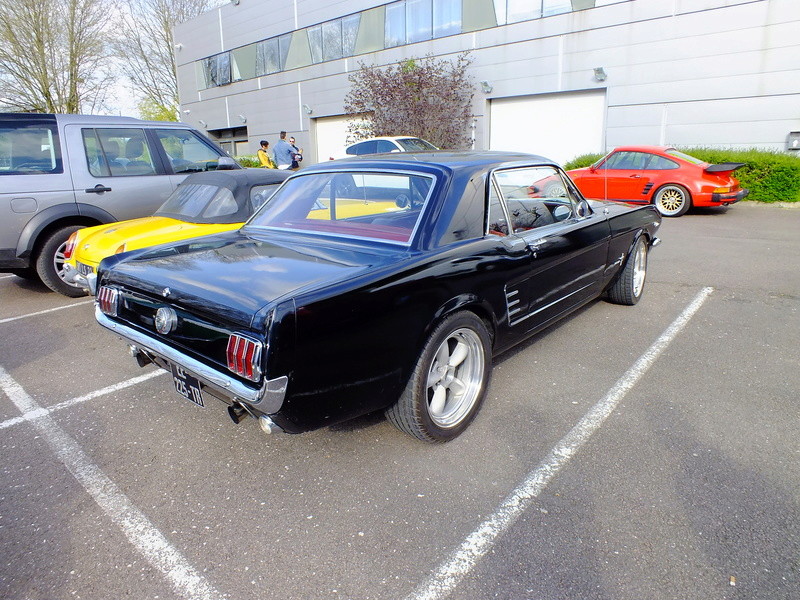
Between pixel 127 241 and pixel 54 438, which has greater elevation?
pixel 127 241

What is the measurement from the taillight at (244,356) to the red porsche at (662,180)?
10.7 m

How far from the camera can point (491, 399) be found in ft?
11.6

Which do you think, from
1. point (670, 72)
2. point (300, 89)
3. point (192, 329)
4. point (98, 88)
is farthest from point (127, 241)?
point (98, 88)

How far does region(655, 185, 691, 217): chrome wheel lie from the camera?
36.1ft

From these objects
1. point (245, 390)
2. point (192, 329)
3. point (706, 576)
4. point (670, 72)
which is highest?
point (670, 72)

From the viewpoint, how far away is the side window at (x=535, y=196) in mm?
3705

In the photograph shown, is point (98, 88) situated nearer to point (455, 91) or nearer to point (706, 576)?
point (455, 91)

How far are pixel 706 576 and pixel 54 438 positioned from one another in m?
3.40

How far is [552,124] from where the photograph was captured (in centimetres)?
1802

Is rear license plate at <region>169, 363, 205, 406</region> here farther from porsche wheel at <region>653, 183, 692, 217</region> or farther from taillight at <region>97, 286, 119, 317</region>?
porsche wheel at <region>653, 183, 692, 217</region>

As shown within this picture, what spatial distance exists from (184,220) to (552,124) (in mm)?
15455

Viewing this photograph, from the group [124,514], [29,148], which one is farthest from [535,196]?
[29,148]

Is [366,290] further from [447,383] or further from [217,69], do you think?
[217,69]

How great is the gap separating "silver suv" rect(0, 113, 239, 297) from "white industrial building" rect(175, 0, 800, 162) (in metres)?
14.2
